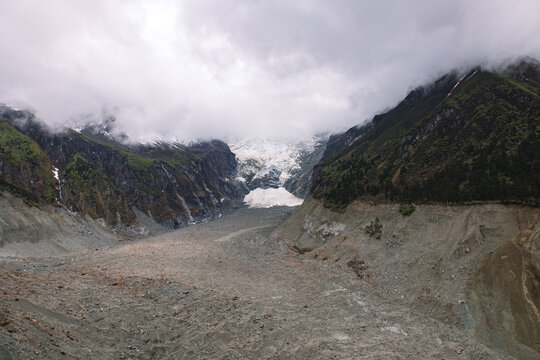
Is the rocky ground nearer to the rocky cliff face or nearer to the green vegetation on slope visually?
the green vegetation on slope

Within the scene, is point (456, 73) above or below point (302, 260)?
above

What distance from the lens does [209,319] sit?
85.3ft

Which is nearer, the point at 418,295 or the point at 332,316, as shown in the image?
the point at 332,316

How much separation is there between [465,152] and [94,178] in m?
103

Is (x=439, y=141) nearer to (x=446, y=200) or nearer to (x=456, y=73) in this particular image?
(x=446, y=200)

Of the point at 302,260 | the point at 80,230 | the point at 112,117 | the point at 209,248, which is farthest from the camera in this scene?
the point at 112,117

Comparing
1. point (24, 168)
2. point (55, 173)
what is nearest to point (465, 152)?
point (24, 168)

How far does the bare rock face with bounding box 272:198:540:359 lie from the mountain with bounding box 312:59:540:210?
293 cm

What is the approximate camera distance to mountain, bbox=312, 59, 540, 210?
121 feet

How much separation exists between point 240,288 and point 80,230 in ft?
185

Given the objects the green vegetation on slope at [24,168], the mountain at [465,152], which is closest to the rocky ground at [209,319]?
the mountain at [465,152]

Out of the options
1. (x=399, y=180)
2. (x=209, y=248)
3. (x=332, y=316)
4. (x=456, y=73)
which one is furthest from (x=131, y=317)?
(x=456, y=73)

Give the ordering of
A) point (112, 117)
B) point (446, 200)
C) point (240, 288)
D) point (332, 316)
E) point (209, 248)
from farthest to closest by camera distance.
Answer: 1. point (112, 117)
2. point (209, 248)
3. point (446, 200)
4. point (240, 288)
5. point (332, 316)

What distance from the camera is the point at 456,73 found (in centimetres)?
7462
